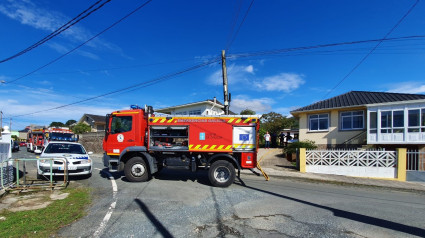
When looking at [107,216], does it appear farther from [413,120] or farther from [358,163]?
[413,120]

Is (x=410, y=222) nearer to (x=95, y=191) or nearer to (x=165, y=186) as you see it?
(x=165, y=186)

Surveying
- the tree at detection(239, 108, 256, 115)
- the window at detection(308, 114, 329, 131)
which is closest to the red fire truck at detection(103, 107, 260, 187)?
the window at detection(308, 114, 329, 131)

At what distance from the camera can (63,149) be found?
32.6 feet

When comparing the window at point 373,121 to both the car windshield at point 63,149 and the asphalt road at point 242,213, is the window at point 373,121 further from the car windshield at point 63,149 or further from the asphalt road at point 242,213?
the car windshield at point 63,149

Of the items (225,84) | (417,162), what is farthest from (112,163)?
(417,162)

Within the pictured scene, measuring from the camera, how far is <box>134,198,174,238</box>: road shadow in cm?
404

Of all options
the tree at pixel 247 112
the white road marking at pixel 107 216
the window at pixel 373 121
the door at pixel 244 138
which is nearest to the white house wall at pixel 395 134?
the window at pixel 373 121

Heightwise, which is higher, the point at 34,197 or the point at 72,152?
the point at 72,152

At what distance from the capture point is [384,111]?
15.4m

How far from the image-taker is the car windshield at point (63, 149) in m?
9.73

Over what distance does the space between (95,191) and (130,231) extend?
3.75m

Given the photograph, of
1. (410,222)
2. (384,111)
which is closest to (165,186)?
(410,222)

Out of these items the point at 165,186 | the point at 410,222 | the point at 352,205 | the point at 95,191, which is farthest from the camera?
the point at 165,186

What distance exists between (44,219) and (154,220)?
7.38ft
